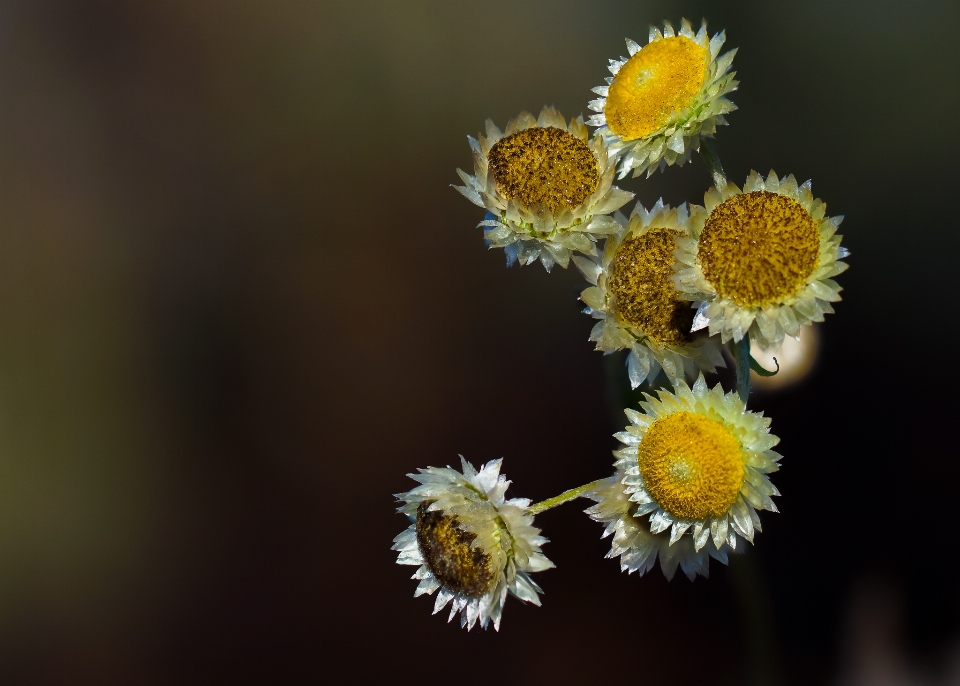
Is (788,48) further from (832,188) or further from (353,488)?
(353,488)

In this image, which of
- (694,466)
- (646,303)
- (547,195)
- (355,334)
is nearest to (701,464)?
(694,466)

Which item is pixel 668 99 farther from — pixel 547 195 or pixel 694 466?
pixel 694 466

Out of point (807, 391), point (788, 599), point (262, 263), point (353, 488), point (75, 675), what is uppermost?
point (262, 263)

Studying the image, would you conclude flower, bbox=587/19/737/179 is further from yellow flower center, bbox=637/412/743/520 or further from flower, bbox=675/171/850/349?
yellow flower center, bbox=637/412/743/520

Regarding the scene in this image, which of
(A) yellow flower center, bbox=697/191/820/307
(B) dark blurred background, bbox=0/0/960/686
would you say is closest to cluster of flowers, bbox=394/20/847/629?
(A) yellow flower center, bbox=697/191/820/307

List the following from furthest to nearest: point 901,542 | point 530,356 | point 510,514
Result: point 530,356, point 901,542, point 510,514

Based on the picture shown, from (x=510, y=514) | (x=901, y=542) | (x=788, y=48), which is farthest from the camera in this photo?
(x=788, y=48)

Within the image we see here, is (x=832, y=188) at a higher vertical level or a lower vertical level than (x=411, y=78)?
lower

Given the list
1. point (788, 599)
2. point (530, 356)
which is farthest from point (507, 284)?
point (788, 599)
